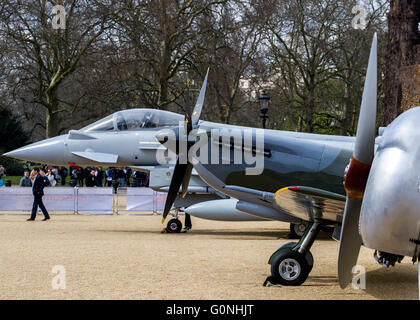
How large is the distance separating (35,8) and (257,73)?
13182mm

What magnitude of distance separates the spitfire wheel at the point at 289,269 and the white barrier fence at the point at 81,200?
12784mm

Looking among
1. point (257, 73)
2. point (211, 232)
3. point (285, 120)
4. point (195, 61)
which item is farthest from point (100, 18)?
point (285, 120)

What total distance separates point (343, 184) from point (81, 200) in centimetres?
1513

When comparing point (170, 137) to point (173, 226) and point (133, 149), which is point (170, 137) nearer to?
point (173, 226)

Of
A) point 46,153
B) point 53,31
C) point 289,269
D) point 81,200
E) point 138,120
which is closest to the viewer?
point 289,269

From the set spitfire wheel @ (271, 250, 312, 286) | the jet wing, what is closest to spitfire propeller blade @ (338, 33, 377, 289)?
spitfire wheel @ (271, 250, 312, 286)

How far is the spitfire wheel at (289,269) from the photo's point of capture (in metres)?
8.30

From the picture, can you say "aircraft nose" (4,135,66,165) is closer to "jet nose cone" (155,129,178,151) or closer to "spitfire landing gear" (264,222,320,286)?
"jet nose cone" (155,129,178,151)

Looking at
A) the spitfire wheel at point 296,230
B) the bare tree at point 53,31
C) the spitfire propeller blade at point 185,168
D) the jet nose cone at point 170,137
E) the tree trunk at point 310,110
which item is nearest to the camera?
the jet nose cone at point 170,137

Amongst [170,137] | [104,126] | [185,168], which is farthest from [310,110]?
[170,137]

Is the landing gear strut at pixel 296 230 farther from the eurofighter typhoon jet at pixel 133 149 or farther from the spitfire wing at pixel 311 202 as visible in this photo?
the spitfire wing at pixel 311 202

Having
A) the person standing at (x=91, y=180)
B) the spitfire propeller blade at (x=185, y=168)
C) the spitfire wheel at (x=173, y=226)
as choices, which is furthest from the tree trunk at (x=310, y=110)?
the spitfire propeller blade at (x=185, y=168)

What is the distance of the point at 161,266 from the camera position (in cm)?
972

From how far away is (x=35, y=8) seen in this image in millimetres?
29625
